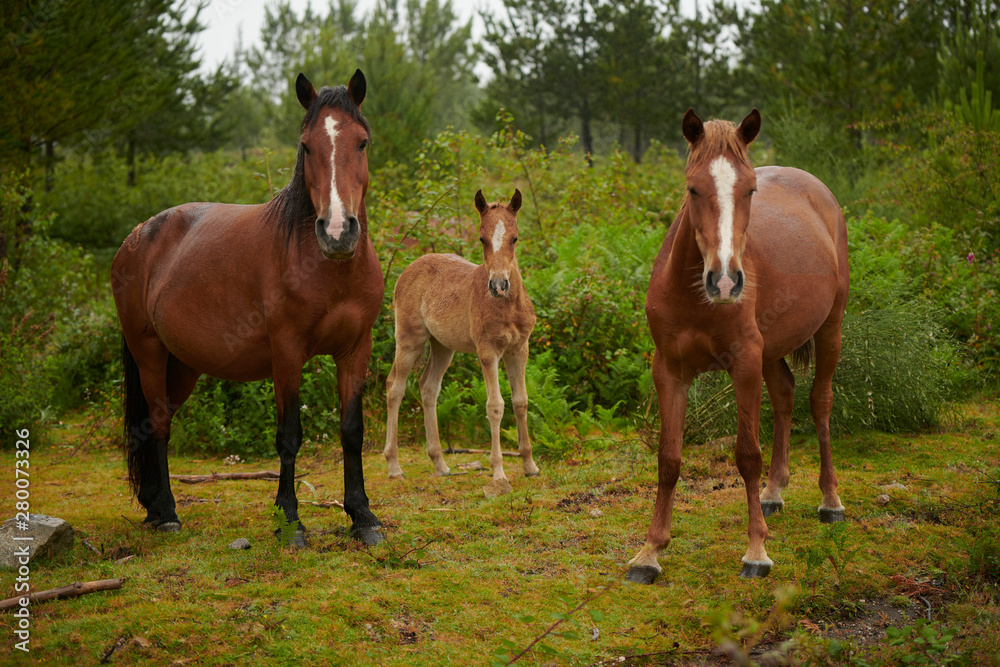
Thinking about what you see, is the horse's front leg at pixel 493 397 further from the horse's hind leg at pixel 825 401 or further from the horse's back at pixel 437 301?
the horse's hind leg at pixel 825 401

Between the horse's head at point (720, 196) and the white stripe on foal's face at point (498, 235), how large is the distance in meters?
2.47

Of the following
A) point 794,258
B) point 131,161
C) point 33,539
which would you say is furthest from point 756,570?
point 131,161

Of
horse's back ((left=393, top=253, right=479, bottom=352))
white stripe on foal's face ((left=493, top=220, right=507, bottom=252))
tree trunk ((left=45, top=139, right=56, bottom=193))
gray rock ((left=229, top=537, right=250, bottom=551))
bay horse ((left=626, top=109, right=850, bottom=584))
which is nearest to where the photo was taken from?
bay horse ((left=626, top=109, right=850, bottom=584))

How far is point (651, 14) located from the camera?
81.6 feet

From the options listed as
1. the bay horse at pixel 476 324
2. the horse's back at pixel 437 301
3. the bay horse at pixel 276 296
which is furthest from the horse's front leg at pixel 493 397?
the bay horse at pixel 276 296

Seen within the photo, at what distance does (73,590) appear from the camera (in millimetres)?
3676

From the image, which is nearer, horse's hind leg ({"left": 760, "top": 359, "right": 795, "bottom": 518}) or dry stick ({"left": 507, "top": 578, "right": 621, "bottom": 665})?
A: dry stick ({"left": 507, "top": 578, "right": 621, "bottom": 665})

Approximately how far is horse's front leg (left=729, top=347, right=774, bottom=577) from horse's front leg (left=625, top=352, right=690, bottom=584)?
A: 31 centimetres

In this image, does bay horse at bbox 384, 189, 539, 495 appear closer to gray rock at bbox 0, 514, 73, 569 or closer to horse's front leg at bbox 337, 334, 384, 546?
horse's front leg at bbox 337, 334, 384, 546

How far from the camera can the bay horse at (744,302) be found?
3.50m

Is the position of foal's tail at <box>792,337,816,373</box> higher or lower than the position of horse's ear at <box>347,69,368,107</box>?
lower

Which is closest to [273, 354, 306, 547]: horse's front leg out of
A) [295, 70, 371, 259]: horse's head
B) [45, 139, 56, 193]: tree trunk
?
[295, 70, 371, 259]: horse's head

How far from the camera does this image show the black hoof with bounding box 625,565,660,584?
4.00 m

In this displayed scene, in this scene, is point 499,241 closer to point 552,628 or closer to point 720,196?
point 720,196
